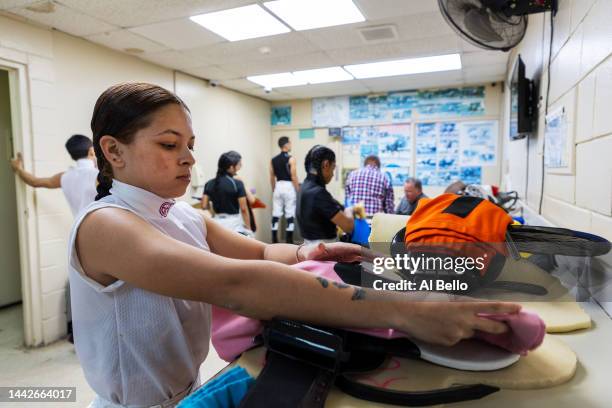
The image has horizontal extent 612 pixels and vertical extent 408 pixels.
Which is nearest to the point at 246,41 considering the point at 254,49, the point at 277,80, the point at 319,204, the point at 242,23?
the point at 254,49

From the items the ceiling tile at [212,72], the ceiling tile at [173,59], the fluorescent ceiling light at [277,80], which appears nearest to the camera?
the ceiling tile at [173,59]

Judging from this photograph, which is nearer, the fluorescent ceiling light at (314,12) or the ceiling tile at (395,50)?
the fluorescent ceiling light at (314,12)

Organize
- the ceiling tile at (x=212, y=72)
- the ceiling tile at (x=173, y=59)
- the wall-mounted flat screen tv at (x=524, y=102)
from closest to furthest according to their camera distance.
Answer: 1. the wall-mounted flat screen tv at (x=524, y=102)
2. the ceiling tile at (x=173, y=59)
3. the ceiling tile at (x=212, y=72)

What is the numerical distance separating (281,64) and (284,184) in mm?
2082

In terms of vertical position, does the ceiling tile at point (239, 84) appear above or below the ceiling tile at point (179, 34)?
above

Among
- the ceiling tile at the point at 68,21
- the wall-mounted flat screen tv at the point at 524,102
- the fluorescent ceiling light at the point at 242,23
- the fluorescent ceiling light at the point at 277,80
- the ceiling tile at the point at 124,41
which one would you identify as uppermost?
the fluorescent ceiling light at the point at 277,80

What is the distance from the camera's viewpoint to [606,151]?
1.04 metres

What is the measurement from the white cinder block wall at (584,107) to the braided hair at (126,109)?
1160mm

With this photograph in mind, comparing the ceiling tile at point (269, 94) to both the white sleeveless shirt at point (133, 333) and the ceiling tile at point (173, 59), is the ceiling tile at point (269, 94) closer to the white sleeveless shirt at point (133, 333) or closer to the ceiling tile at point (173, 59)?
the ceiling tile at point (173, 59)

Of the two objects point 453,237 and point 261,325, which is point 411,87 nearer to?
point 453,237

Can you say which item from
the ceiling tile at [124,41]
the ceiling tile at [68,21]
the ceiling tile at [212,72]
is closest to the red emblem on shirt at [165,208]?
the ceiling tile at [68,21]

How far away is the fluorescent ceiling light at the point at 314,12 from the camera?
259 cm

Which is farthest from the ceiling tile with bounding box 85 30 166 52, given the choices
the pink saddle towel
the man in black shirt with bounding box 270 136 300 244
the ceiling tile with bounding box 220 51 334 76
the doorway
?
the pink saddle towel

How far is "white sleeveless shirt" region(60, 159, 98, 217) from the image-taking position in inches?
103
